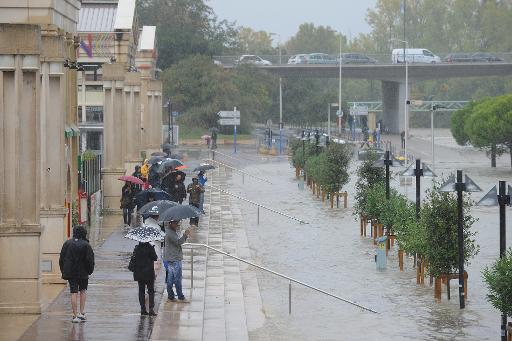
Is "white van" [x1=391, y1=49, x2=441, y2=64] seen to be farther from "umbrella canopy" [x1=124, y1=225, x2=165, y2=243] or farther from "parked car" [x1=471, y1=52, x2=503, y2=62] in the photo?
"umbrella canopy" [x1=124, y1=225, x2=165, y2=243]

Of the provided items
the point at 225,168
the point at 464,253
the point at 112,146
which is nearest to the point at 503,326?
the point at 464,253

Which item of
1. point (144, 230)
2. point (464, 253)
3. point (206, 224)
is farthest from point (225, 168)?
point (144, 230)

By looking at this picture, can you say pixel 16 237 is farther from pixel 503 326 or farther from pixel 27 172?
pixel 503 326

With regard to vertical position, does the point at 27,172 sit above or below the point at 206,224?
above

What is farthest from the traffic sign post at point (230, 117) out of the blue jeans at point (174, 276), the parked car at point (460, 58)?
the blue jeans at point (174, 276)

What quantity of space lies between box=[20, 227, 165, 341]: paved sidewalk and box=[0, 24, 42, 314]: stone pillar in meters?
0.55

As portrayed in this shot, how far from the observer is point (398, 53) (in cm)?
12738

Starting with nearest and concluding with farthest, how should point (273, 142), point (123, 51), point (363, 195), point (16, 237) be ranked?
point (16, 237) → point (363, 195) → point (123, 51) → point (273, 142)

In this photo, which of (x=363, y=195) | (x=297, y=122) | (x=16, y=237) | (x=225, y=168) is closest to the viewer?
(x=16, y=237)

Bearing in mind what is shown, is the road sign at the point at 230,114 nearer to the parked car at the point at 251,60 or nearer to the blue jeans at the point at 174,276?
the parked car at the point at 251,60

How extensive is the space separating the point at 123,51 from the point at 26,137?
78.1ft

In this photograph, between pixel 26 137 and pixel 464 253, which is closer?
pixel 26 137

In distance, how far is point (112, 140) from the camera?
1549 inches

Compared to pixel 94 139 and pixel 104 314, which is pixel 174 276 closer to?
pixel 104 314
